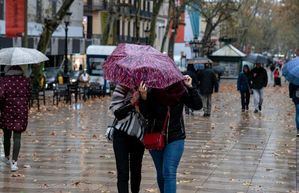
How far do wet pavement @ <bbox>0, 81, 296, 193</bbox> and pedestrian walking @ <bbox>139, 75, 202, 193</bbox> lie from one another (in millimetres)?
1981

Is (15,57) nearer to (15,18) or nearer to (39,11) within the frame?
(15,18)

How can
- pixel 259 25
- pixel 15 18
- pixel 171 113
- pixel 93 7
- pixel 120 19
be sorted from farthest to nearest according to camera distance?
pixel 259 25 → pixel 120 19 → pixel 93 7 → pixel 15 18 → pixel 171 113

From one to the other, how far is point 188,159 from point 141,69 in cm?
531

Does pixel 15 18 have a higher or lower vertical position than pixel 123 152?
higher

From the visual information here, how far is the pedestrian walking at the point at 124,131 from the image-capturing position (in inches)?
249

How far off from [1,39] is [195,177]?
104 feet

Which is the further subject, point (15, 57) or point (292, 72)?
point (292, 72)

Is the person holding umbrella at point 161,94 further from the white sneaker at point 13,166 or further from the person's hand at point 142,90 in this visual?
the white sneaker at point 13,166

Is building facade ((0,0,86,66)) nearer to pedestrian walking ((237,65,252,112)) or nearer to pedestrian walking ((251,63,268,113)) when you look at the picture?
pedestrian walking ((237,65,252,112))

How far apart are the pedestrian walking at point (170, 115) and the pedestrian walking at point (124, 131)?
175 millimetres

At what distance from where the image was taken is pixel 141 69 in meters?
5.99

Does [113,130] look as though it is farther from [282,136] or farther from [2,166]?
[282,136]

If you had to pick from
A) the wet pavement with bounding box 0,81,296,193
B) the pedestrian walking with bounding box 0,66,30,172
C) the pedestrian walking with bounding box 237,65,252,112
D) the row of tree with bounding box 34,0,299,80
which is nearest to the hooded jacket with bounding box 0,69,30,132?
the pedestrian walking with bounding box 0,66,30,172

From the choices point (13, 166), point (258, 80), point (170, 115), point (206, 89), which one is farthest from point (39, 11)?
point (170, 115)
